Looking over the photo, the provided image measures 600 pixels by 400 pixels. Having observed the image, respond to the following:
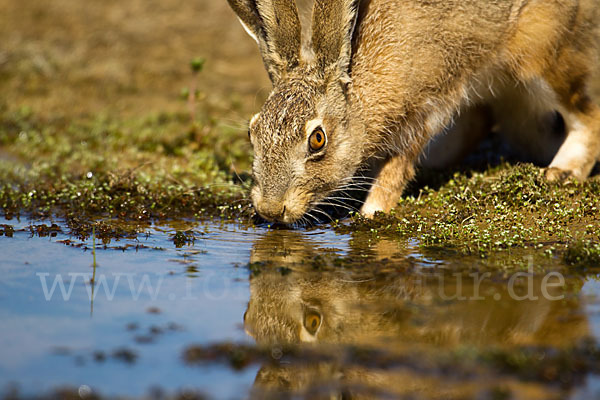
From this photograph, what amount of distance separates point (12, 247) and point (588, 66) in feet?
19.1

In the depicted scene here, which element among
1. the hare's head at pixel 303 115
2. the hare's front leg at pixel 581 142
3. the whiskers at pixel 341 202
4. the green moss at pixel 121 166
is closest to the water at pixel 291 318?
the hare's head at pixel 303 115

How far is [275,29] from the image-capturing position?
6.44 meters

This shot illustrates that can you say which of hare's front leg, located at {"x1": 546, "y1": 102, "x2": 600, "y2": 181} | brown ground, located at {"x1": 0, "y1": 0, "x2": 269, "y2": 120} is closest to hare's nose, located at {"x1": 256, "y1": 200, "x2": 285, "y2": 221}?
hare's front leg, located at {"x1": 546, "y1": 102, "x2": 600, "y2": 181}

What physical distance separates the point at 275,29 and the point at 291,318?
10.5ft

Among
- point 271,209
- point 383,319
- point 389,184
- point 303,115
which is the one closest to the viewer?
point 383,319

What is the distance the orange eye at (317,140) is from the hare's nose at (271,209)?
607 mm

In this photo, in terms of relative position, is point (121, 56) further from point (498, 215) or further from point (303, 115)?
point (498, 215)

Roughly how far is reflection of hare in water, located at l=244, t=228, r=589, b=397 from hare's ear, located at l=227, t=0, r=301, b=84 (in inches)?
94.6

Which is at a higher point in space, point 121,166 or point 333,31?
point 333,31

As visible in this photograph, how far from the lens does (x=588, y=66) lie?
7375 millimetres

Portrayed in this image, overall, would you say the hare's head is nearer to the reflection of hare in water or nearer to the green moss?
the green moss

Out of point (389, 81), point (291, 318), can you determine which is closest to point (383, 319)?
point (291, 318)

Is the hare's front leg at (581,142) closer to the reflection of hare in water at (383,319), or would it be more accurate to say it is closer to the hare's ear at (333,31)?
the hare's ear at (333,31)

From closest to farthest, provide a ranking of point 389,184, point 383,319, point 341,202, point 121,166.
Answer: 1. point 383,319
2. point 341,202
3. point 389,184
4. point 121,166
